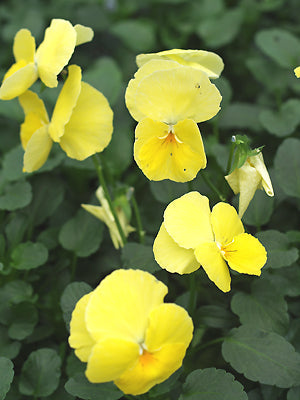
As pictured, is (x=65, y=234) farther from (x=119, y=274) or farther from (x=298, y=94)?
(x=298, y=94)

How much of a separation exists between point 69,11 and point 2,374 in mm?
1652

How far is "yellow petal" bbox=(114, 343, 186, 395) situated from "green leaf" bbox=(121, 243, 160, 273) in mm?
244

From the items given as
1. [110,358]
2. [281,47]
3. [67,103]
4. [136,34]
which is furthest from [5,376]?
[136,34]

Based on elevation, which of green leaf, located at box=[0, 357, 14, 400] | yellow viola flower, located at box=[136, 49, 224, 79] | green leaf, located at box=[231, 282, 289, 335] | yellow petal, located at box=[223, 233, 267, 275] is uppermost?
yellow viola flower, located at box=[136, 49, 224, 79]

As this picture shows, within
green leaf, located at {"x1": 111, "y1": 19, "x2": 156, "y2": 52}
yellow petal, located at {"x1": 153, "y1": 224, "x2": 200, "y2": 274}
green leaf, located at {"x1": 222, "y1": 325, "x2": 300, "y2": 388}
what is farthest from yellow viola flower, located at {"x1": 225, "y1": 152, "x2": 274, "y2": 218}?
green leaf, located at {"x1": 111, "y1": 19, "x2": 156, "y2": 52}

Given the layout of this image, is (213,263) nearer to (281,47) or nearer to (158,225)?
(158,225)

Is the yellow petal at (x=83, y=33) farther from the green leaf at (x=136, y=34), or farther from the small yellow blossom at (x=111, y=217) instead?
the green leaf at (x=136, y=34)

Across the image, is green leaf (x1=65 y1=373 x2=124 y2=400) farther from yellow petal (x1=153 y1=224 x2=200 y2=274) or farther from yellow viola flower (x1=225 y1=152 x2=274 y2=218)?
yellow viola flower (x1=225 y1=152 x2=274 y2=218)

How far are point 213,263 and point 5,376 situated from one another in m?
0.41

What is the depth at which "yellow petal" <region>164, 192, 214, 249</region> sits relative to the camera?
2.56ft

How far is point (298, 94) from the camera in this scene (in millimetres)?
1684

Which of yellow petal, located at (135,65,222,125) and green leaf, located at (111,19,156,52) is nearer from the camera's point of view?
yellow petal, located at (135,65,222,125)

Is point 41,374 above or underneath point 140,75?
underneath

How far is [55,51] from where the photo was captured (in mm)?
942
